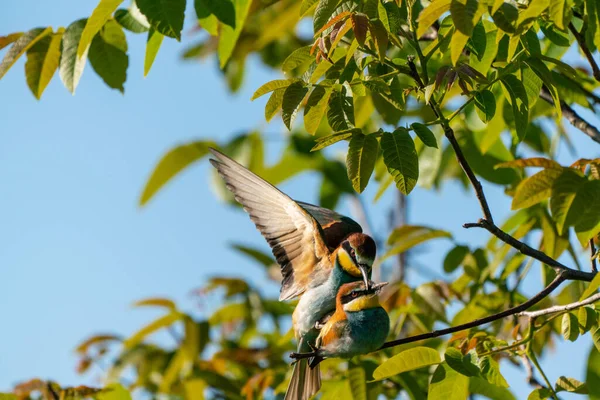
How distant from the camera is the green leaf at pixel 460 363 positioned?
7.92 ft

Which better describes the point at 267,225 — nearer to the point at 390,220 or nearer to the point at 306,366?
the point at 306,366

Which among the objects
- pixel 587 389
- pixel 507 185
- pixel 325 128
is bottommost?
pixel 587 389

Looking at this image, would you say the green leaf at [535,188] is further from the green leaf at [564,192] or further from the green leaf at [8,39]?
the green leaf at [8,39]

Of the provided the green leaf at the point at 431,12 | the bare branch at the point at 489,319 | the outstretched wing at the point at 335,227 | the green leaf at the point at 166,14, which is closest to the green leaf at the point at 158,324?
the outstretched wing at the point at 335,227

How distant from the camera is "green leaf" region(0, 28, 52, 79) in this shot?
10.4ft

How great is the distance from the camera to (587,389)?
266 cm

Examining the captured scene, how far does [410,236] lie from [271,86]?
1493 mm

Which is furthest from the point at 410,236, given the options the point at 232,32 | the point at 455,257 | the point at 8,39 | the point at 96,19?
the point at 8,39

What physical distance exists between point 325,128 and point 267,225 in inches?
76.9

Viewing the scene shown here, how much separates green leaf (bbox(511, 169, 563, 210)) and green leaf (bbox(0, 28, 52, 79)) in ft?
6.15

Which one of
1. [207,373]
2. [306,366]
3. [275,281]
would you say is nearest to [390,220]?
[275,281]

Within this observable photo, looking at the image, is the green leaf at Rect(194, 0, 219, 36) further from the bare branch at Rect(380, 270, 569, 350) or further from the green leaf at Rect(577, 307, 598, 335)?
the green leaf at Rect(577, 307, 598, 335)

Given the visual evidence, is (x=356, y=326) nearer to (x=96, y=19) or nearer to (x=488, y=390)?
(x=488, y=390)

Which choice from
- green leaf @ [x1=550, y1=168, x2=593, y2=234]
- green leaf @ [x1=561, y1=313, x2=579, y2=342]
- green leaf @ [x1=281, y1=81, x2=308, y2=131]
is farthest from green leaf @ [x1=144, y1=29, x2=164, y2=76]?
green leaf @ [x1=561, y1=313, x2=579, y2=342]
